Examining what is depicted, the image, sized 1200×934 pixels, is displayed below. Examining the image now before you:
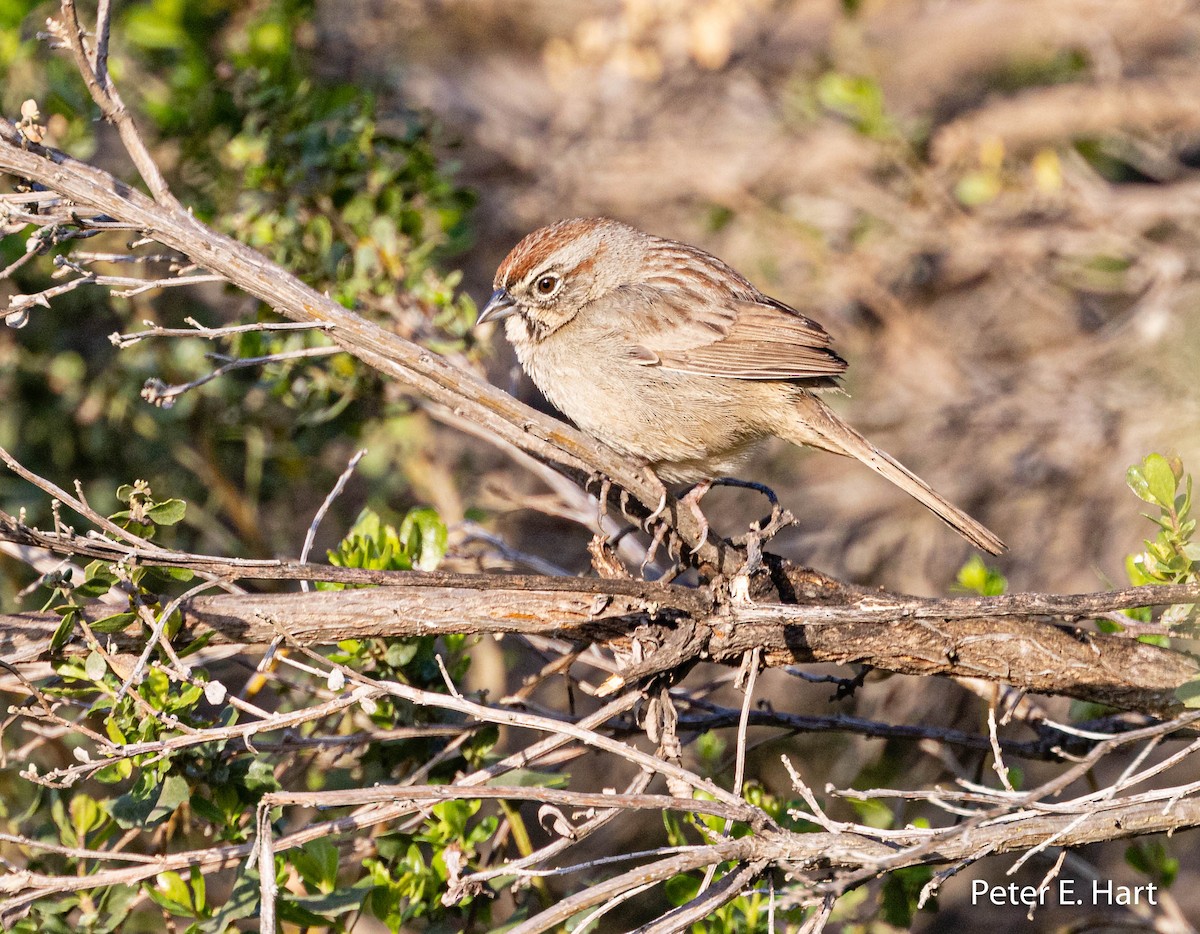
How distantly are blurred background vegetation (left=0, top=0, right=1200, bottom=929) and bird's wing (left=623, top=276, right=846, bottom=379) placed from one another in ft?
1.66

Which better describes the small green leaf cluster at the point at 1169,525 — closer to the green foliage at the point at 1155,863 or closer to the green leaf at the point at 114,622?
the green foliage at the point at 1155,863

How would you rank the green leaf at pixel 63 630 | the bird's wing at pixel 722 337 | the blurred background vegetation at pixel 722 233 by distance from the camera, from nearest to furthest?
the green leaf at pixel 63 630, the bird's wing at pixel 722 337, the blurred background vegetation at pixel 722 233

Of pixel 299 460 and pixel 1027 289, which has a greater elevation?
pixel 1027 289

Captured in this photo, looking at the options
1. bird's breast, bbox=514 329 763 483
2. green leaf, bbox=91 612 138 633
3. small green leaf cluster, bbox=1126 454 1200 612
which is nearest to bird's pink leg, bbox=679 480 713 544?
bird's breast, bbox=514 329 763 483

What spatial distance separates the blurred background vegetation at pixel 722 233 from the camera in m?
4.30

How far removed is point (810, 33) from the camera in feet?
24.7

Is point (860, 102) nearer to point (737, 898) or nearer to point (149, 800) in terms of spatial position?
point (737, 898)

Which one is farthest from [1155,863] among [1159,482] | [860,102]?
[860,102]

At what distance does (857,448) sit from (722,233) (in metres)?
3.05

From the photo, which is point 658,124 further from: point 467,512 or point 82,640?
point 82,640

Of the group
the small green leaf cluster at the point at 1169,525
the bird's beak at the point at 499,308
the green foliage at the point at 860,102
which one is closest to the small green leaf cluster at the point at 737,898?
the small green leaf cluster at the point at 1169,525

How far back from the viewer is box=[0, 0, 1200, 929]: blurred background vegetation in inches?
169

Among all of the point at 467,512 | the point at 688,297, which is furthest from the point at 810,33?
the point at 467,512

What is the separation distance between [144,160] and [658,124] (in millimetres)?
4538
